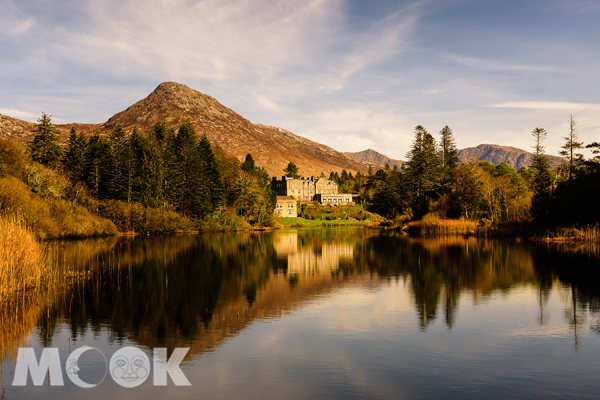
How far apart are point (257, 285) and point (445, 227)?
47292 mm

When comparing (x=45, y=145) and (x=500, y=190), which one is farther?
(x=45, y=145)

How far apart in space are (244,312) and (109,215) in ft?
188

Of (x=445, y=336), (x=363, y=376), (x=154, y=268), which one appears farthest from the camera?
(x=154, y=268)

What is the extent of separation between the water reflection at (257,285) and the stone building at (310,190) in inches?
4807

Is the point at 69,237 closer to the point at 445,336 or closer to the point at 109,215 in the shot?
the point at 109,215

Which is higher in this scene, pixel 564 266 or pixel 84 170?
pixel 84 170

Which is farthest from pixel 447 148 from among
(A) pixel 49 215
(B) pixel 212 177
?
(A) pixel 49 215

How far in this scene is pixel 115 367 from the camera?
11.2 m

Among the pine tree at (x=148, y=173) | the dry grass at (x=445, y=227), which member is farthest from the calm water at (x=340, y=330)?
the pine tree at (x=148, y=173)

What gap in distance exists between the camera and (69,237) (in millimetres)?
54625

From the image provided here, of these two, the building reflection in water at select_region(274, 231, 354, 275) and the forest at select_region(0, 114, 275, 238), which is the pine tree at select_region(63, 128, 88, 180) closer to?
the forest at select_region(0, 114, 275, 238)

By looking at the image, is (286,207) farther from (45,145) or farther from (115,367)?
(115,367)

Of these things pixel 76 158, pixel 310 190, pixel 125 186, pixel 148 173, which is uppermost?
pixel 76 158

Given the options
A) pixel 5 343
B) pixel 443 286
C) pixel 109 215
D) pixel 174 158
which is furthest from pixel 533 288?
pixel 174 158
